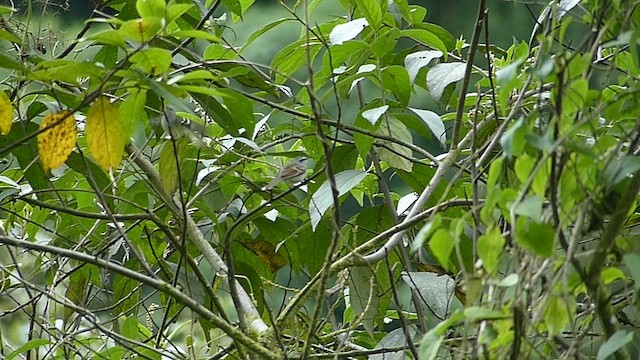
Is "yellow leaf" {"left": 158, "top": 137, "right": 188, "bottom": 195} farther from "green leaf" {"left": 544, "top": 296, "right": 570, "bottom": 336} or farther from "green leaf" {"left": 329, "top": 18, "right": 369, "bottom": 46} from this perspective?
"green leaf" {"left": 544, "top": 296, "right": 570, "bottom": 336}

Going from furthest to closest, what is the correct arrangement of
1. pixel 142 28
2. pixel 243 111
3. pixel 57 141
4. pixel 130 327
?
1. pixel 130 327
2. pixel 243 111
3. pixel 57 141
4. pixel 142 28

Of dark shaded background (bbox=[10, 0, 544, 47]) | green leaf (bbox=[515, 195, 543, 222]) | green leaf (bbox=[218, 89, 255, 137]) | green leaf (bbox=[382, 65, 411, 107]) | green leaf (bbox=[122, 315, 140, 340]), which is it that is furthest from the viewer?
dark shaded background (bbox=[10, 0, 544, 47])

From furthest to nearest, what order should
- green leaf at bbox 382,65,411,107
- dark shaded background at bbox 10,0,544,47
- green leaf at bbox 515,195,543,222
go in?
1. dark shaded background at bbox 10,0,544,47
2. green leaf at bbox 382,65,411,107
3. green leaf at bbox 515,195,543,222

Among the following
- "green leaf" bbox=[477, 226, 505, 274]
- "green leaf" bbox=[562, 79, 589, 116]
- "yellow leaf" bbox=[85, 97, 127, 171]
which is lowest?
"green leaf" bbox=[477, 226, 505, 274]

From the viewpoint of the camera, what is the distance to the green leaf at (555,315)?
0.48 m

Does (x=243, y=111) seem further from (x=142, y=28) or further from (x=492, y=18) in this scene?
(x=492, y=18)

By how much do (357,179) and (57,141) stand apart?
305 millimetres

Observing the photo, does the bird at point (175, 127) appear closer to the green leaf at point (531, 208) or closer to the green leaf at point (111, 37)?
the green leaf at point (111, 37)

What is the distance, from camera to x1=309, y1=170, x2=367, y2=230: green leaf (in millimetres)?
850

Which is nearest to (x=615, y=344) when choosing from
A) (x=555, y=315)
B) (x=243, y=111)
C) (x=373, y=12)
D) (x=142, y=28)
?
(x=555, y=315)

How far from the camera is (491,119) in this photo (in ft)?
3.13

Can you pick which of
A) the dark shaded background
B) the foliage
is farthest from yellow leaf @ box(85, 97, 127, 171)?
the dark shaded background

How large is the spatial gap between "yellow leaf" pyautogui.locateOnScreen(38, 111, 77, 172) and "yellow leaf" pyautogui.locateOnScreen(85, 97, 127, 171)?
1.9 inches

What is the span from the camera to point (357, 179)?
34.9 inches
